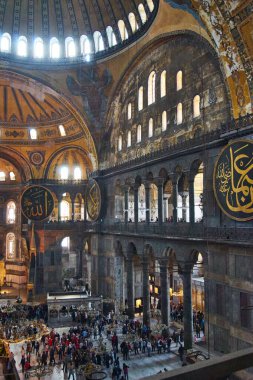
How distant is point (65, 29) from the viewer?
19.4 metres

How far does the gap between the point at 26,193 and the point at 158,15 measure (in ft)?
40.5

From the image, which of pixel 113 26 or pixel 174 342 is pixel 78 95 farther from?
pixel 174 342

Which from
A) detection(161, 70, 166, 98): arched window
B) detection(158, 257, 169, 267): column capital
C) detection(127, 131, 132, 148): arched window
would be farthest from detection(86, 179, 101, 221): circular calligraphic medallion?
detection(161, 70, 166, 98): arched window

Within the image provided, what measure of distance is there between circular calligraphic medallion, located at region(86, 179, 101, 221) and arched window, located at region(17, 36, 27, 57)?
7423 mm

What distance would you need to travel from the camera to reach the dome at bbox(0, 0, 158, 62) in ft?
59.1

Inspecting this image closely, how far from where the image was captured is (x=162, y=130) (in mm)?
15547

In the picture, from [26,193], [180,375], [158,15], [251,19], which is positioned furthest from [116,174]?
[180,375]

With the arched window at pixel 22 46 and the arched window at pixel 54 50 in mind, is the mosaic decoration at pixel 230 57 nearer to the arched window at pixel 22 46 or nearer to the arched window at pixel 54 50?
the arched window at pixel 54 50

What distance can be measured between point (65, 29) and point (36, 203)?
31.2ft

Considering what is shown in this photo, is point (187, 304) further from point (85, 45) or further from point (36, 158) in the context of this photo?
point (36, 158)

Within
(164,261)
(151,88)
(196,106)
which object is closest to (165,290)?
(164,261)

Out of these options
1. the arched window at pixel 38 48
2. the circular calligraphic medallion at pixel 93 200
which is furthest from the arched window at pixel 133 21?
the circular calligraphic medallion at pixel 93 200

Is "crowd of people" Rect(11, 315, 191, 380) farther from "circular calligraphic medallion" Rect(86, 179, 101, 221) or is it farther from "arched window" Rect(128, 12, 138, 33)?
"arched window" Rect(128, 12, 138, 33)

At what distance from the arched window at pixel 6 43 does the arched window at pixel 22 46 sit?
18.9 inches
